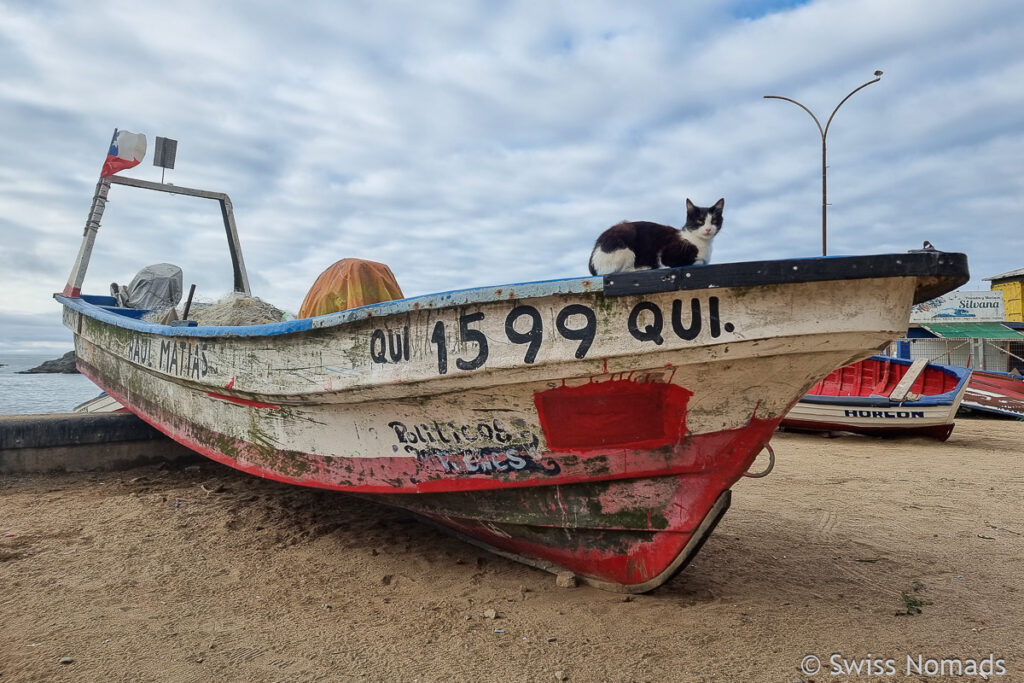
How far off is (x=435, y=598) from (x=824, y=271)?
7.40 feet

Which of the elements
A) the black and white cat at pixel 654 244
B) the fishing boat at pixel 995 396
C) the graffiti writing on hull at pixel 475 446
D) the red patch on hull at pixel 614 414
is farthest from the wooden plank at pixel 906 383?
the graffiti writing on hull at pixel 475 446

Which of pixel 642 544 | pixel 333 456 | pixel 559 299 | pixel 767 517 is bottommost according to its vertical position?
pixel 767 517

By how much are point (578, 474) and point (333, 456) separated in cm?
148

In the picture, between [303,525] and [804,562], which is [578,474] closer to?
[804,562]

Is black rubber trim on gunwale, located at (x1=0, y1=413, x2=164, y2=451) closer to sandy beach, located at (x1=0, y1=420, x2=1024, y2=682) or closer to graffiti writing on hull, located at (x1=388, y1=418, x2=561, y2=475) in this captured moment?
sandy beach, located at (x1=0, y1=420, x2=1024, y2=682)

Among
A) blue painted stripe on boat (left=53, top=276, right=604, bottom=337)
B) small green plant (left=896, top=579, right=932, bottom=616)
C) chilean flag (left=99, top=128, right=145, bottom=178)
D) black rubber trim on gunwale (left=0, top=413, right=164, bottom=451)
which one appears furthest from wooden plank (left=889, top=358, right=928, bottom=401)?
chilean flag (left=99, top=128, right=145, bottom=178)

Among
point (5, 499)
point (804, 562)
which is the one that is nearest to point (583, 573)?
point (804, 562)

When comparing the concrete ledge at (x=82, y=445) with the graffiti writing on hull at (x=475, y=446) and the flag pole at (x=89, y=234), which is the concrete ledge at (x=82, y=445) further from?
the graffiti writing on hull at (x=475, y=446)

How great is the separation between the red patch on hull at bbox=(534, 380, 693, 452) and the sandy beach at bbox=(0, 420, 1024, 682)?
789mm

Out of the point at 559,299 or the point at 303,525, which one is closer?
the point at 559,299

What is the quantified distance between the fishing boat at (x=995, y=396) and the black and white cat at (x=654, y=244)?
14753 mm

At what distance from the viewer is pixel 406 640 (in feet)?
8.39

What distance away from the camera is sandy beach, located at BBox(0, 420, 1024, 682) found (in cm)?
234

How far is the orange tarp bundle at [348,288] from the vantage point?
3.77 metres
